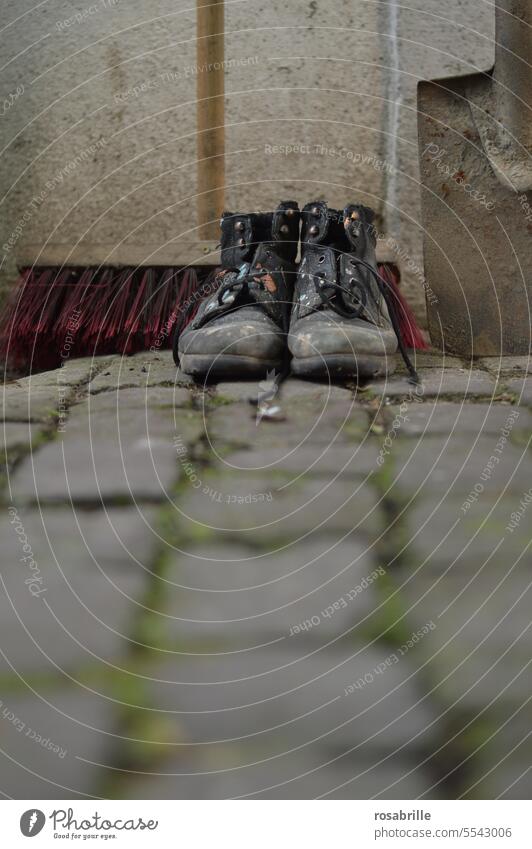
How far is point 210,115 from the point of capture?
1142 mm

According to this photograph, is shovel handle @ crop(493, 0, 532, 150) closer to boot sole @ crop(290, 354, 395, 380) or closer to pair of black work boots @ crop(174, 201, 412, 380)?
pair of black work boots @ crop(174, 201, 412, 380)

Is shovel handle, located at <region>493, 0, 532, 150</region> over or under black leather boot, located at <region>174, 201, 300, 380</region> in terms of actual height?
over

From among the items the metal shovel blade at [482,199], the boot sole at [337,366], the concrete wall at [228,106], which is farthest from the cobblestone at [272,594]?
the concrete wall at [228,106]

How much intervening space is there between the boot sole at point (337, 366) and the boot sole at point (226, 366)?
31mm

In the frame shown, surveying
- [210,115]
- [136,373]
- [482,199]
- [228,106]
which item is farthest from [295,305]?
[228,106]

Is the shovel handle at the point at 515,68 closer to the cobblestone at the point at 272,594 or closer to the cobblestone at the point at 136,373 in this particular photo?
the cobblestone at the point at 136,373

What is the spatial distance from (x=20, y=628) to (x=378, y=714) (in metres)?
0.23

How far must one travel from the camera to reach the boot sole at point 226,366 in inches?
29.6

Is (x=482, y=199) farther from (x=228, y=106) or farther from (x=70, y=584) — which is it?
(x=70, y=584)

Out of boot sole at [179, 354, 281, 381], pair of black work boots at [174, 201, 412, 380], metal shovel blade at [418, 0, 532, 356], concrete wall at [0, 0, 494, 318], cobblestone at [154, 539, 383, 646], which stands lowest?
cobblestone at [154, 539, 383, 646]

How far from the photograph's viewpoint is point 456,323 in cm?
102

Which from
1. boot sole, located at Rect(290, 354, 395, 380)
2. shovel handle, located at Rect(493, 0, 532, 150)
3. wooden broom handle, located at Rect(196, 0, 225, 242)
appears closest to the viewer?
boot sole, located at Rect(290, 354, 395, 380)

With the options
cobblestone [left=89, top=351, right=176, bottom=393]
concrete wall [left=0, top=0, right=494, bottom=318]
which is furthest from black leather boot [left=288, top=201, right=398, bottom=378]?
concrete wall [left=0, top=0, right=494, bottom=318]

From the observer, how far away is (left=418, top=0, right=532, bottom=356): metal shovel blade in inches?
37.7
